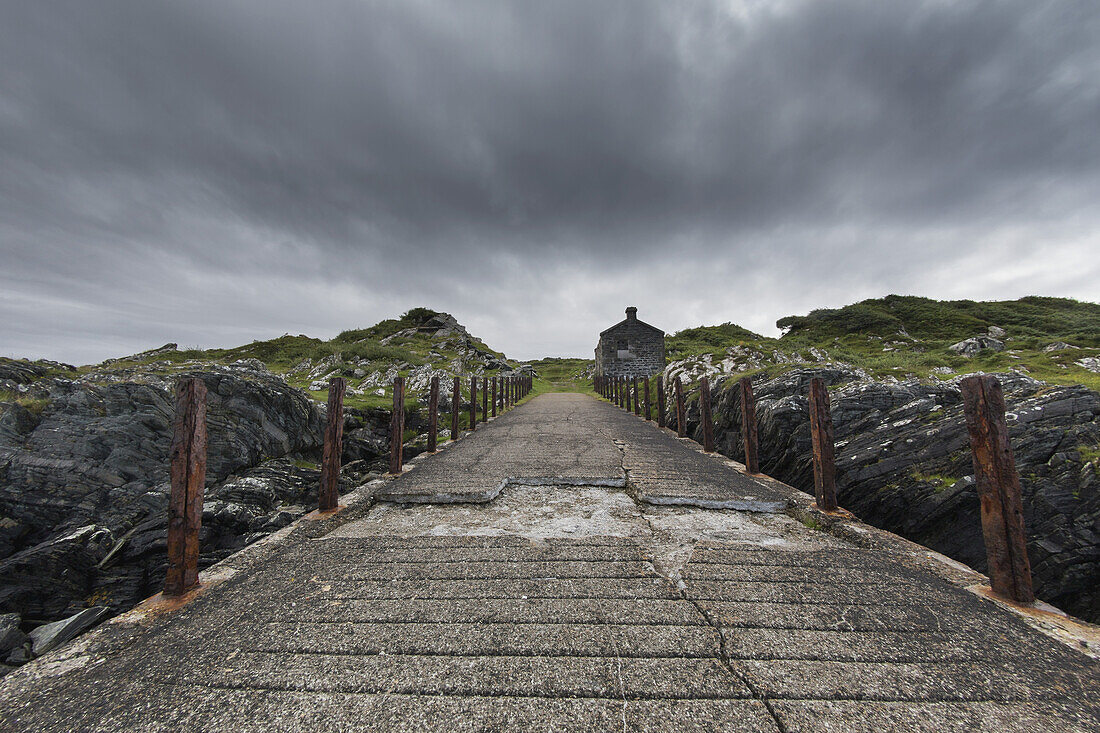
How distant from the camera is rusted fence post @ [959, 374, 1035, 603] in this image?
93.9 inches

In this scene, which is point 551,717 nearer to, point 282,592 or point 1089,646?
point 282,592

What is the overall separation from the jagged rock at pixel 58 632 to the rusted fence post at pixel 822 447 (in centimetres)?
696

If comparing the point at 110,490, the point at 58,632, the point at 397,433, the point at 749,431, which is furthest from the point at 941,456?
the point at 110,490

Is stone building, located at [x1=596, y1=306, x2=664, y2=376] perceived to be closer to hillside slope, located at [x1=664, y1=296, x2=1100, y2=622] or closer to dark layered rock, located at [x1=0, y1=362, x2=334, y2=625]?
hillside slope, located at [x1=664, y1=296, x2=1100, y2=622]

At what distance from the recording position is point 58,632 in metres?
3.61

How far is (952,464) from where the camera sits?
4.70 metres

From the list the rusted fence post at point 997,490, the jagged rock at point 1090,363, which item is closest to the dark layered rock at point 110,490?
the rusted fence post at point 997,490

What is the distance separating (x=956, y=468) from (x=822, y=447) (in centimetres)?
208

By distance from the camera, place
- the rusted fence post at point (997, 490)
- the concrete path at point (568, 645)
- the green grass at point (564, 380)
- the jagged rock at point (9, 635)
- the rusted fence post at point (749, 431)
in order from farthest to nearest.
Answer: the green grass at point (564, 380) < the rusted fence post at point (749, 431) < the jagged rock at point (9, 635) < the rusted fence post at point (997, 490) < the concrete path at point (568, 645)

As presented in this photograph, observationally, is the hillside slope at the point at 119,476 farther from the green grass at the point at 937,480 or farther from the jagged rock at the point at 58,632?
the green grass at the point at 937,480

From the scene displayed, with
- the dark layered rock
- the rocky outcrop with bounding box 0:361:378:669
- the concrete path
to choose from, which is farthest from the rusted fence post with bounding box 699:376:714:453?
the dark layered rock

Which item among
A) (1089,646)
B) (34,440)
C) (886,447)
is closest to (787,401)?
(886,447)

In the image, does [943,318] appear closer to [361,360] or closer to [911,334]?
[911,334]

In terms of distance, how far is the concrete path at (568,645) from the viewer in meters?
1.56
